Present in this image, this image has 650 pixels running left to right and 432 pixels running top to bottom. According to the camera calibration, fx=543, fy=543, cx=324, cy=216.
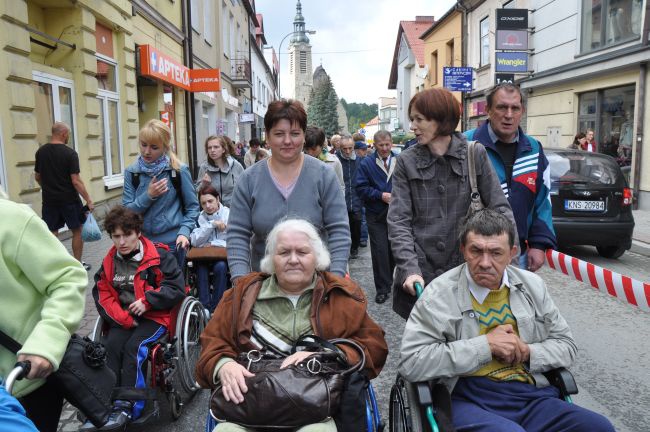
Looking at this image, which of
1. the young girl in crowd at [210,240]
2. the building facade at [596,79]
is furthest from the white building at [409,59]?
Answer: the young girl in crowd at [210,240]

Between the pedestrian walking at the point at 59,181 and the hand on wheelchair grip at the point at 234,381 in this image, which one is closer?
the hand on wheelchair grip at the point at 234,381

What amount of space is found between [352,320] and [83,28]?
9262 millimetres

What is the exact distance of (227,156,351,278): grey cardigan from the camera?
119 inches

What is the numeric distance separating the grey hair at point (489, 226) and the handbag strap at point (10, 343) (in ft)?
6.04

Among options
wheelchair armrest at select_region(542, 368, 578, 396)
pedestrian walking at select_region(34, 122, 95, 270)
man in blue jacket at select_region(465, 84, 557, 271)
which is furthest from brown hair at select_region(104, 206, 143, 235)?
pedestrian walking at select_region(34, 122, 95, 270)

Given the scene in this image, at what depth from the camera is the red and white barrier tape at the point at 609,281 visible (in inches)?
162

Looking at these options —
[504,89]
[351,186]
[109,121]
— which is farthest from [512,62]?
[504,89]

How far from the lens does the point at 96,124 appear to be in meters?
10.3

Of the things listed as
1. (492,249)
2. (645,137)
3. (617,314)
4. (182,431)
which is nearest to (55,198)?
(182,431)

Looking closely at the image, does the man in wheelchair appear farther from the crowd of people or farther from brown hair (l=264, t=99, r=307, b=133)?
brown hair (l=264, t=99, r=307, b=133)

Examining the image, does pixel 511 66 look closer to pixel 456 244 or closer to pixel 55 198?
pixel 55 198

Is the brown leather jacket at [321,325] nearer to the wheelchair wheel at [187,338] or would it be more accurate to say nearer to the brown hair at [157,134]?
the wheelchair wheel at [187,338]

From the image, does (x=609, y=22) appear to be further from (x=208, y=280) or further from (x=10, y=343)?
(x=10, y=343)

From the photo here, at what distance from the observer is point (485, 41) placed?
23.0 metres
